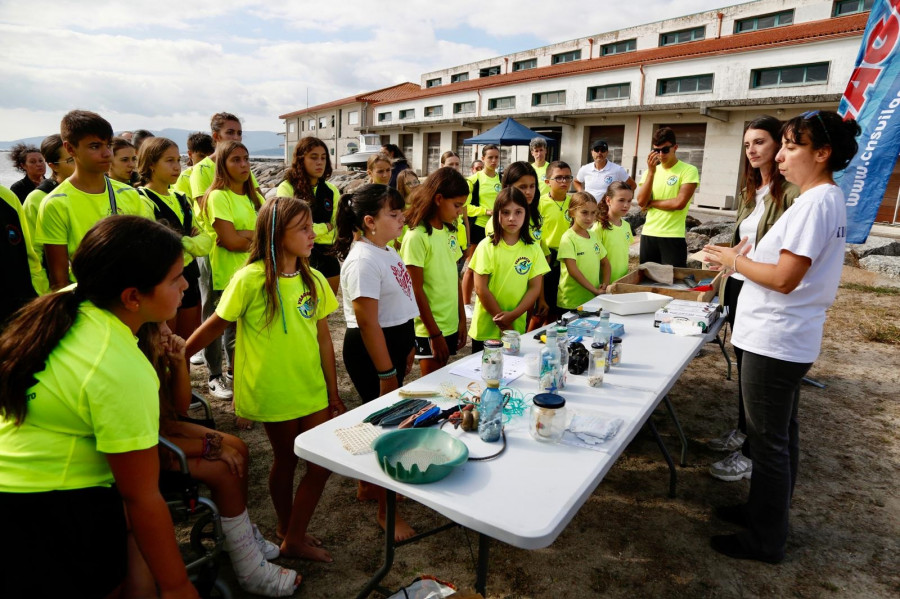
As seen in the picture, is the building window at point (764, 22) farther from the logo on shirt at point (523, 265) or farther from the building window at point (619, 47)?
the logo on shirt at point (523, 265)

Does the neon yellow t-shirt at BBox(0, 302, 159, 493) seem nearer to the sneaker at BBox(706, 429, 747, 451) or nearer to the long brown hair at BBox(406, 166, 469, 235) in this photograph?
the long brown hair at BBox(406, 166, 469, 235)

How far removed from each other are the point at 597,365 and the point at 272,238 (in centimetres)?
149

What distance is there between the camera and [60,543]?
1.36 m

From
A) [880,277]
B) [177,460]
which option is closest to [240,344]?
[177,460]

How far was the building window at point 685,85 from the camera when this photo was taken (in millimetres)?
17875

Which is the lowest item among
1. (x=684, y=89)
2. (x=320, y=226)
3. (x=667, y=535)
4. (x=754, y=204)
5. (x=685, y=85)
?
(x=667, y=535)

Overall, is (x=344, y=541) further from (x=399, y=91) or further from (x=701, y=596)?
(x=399, y=91)

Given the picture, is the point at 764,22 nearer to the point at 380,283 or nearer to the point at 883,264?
the point at 883,264

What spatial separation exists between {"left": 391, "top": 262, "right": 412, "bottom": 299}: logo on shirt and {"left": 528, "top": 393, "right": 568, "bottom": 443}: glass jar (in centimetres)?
114

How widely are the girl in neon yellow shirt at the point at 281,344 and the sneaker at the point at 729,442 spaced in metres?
2.53

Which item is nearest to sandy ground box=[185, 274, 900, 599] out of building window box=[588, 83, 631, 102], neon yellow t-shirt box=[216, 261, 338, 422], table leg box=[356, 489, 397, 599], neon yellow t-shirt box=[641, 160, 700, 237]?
table leg box=[356, 489, 397, 599]

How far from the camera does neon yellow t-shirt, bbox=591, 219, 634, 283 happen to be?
4418mm

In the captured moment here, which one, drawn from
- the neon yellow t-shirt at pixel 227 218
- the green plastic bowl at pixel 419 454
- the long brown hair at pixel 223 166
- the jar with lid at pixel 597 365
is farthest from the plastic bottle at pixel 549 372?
the long brown hair at pixel 223 166

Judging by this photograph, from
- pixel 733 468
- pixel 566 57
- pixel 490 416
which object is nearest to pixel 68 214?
pixel 490 416
